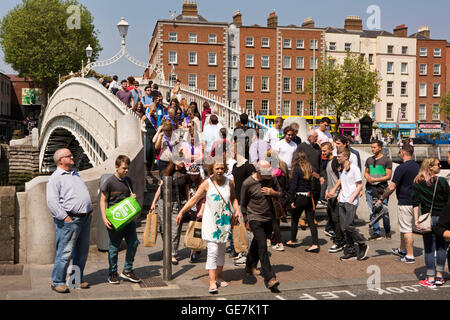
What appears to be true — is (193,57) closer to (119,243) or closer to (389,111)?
(389,111)

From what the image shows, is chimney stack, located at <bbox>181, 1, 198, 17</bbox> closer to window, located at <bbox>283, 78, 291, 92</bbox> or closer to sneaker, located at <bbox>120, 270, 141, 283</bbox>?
window, located at <bbox>283, 78, 291, 92</bbox>

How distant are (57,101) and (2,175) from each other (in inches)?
395

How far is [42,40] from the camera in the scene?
59250mm

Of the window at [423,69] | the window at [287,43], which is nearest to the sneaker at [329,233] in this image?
the window at [287,43]

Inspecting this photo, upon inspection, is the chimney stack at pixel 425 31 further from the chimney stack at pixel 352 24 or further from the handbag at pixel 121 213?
the handbag at pixel 121 213

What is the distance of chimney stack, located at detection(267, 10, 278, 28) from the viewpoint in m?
64.2

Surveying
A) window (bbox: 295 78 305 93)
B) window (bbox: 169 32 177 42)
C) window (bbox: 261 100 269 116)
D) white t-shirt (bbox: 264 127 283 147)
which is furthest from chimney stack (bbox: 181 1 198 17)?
white t-shirt (bbox: 264 127 283 147)

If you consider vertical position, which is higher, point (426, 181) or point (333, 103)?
point (333, 103)

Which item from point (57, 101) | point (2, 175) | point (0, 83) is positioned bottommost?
point (2, 175)

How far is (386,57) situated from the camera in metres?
68.4

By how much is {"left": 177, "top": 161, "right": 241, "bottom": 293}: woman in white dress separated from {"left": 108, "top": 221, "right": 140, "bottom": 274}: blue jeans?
35.7 inches

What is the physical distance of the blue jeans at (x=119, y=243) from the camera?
7.08 m
